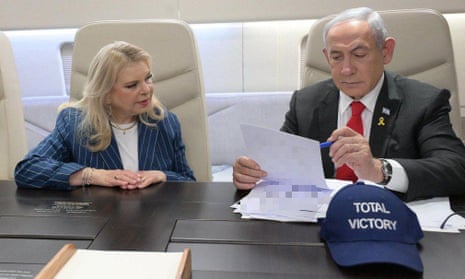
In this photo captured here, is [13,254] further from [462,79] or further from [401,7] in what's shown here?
[462,79]

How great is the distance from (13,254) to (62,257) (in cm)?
19

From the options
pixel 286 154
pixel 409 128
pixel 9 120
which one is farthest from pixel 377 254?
pixel 9 120

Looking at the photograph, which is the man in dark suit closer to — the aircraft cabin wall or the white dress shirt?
the white dress shirt

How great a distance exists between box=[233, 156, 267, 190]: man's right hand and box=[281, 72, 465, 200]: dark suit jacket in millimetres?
383

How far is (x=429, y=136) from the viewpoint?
53.7 inches

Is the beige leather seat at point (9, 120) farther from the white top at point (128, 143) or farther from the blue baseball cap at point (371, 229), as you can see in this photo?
the blue baseball cap at point (371, 229)

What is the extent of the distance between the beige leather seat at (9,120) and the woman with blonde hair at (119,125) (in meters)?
0.30

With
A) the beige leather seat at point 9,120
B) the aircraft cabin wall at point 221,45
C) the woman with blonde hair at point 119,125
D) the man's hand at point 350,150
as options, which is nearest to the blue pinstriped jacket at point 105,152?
the woman with blonde hair at point 119,125

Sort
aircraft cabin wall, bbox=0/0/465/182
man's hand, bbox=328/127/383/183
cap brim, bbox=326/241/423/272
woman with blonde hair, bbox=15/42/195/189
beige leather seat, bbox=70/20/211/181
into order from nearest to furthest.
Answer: cap brim, bbox=326/241/423/272, man's hand, bbox=328/127/383/183, woman with blonde hair, bbox=15/42/195/189, beige leather seat, bbox=70/20/211/181, aircraft cabin wall, bbox=0/0/465/182

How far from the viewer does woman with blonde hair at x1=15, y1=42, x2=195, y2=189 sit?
62.9 inches

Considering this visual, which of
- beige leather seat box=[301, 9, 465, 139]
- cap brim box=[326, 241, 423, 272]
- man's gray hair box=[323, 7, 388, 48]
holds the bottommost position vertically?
cap brim box=[326, 241, 423, 272]

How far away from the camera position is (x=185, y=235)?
36.9 inches

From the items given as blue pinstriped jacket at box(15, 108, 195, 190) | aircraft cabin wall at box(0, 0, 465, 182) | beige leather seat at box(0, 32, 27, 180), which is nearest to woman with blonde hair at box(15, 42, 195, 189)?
blue pinstriped jacket at box(15, 108, 195, 190)

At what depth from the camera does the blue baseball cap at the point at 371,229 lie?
76cm
